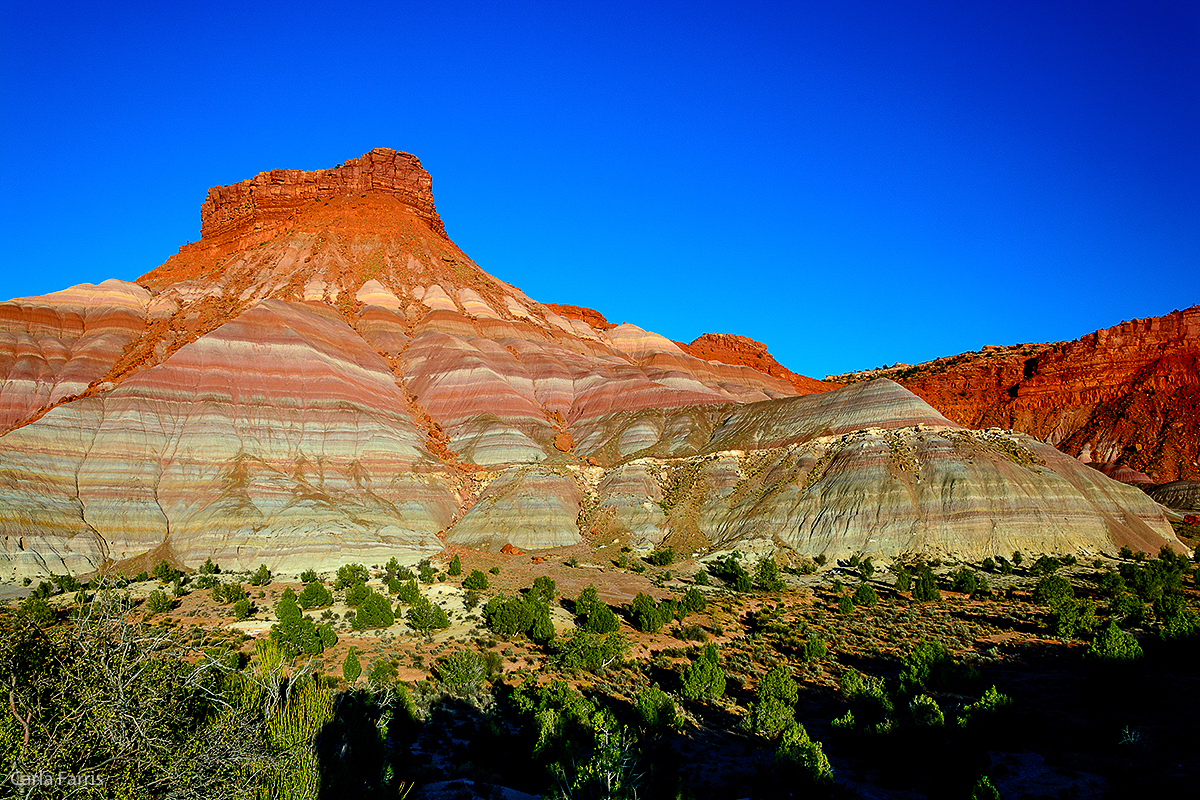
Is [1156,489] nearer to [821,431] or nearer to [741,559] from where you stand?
[821,431]

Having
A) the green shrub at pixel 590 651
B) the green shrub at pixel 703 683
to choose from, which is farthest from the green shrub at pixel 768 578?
the green shrub at pixel 703 683

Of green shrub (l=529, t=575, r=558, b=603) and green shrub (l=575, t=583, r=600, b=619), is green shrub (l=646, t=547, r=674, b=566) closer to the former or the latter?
green shrub (l=529, t=575, r=558, b=603)

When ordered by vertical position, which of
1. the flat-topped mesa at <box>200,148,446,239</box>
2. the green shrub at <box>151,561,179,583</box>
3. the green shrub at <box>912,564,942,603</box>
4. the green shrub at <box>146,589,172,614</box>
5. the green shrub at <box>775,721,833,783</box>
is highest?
the flat-topped mesa at <box>200,148,446,239</box>

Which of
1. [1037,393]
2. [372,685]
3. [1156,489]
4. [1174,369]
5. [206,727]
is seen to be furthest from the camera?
[1037,393]

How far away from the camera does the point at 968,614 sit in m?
30.5

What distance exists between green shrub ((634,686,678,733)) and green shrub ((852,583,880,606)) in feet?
59.8

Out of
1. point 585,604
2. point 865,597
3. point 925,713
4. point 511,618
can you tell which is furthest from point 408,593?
point 925,713

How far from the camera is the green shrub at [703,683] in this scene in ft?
67.4

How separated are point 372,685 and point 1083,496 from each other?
4592cm

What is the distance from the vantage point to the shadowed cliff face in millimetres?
43500

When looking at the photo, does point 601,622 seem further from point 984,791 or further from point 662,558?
point 984,791

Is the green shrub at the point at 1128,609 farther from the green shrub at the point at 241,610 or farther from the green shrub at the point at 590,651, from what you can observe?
the green shrub at the point at 241,610

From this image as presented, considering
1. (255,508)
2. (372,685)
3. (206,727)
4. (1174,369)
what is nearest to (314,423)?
(255,508)

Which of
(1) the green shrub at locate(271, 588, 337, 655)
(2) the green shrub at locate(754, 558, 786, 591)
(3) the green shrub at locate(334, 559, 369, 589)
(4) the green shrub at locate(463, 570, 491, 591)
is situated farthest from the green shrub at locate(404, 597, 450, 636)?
(2) the green shrub at locate(754, 558, 786, 591)
